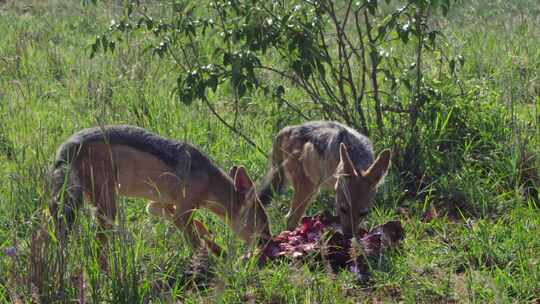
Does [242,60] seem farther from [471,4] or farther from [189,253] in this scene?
[471,4]

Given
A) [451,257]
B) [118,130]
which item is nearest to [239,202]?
[118,130]

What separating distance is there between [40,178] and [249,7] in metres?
2.53

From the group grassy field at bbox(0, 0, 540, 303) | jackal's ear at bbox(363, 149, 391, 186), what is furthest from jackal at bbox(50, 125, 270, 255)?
jackal's ear at bbox(363, 149, 391, 186)

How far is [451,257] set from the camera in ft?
18.3

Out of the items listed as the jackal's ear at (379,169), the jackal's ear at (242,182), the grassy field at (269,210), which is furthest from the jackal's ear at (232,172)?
the jackal's ear at (379,169)

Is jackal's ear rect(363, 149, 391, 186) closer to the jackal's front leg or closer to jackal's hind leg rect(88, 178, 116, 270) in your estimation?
the jackal's front leg

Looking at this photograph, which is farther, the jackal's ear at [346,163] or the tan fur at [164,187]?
the jackal's ear at [346,163]

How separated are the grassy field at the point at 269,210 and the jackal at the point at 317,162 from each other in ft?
0.67

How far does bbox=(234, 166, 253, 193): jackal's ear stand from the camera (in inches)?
241

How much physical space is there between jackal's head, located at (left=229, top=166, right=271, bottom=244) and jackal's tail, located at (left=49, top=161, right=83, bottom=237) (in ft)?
3.35

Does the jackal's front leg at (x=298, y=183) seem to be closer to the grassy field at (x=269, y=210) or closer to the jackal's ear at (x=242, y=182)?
the grassy field at (x=269, y=210)

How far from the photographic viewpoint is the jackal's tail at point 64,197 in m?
4.46

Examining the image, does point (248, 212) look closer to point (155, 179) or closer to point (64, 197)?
point (155, 179)

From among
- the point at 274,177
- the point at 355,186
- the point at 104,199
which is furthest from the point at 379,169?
the point at 104,199
